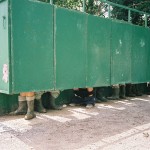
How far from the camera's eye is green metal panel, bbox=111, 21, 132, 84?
6469mm

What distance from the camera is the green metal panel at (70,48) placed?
198 inches

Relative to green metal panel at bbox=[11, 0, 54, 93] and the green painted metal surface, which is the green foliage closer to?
green metal panel at bbox=[11, 0, 54, 93]

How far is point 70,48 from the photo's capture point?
5238 millimetres

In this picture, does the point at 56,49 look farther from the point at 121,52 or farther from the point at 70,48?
the point at 121,52

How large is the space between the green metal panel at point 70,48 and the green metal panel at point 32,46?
0.61ft

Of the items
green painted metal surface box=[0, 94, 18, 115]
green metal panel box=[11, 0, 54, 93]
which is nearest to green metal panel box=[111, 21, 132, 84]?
green metal panel box=[11, 0, 54, 93]

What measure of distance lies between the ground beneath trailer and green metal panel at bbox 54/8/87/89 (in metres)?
0.72

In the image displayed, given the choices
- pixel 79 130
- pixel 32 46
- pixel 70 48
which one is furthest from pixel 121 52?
pixel 79 130

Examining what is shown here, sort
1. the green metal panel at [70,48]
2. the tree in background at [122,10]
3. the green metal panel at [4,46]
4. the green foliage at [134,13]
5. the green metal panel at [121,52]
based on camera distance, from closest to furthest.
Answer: the green metal panel at [4,46] → the green metal panel at [70,48] → the green metal panel at [121,52] → the green foliage at [134,13] → the tree in background at [122,10]

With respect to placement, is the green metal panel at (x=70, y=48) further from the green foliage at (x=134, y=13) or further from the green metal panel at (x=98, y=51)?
the green foliage at (x=134, y=13)

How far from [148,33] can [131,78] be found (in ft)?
5.45

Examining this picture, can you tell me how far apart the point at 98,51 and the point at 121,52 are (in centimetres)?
101

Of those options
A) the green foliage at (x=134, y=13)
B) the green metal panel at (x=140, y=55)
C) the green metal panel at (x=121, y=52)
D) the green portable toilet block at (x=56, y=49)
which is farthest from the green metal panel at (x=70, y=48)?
the green foliage at (x=134, y=13)

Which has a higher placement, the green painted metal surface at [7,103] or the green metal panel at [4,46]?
the green metal panel at [4,46]
